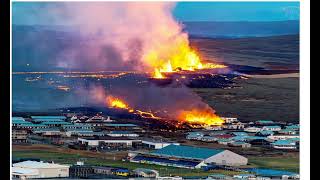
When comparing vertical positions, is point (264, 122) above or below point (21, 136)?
above

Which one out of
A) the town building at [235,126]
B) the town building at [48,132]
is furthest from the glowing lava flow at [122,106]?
the town building at [235,126]

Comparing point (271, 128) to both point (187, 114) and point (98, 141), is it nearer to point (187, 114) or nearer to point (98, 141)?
point (187, 114)

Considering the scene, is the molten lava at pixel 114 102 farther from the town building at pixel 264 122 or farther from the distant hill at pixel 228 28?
the town building at pixel 264 122

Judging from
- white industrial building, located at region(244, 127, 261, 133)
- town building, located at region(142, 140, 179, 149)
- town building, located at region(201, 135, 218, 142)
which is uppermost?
white industrial building, located at region(244, 127, 261, 133)

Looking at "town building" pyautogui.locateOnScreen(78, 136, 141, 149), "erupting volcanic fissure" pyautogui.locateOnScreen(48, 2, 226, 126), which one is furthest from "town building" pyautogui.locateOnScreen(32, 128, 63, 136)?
"erupting volcanic fissure" pyautogui.locateOnScreen(48, 2, 226, 126)

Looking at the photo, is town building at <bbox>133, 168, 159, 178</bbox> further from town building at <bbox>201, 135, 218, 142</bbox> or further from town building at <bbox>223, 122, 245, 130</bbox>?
town building at <bbox>223, 122, 245, 130</bbox>

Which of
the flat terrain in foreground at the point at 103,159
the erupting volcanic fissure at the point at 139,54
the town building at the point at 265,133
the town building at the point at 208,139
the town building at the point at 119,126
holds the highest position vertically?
the erupting volcanic fissure at the point at 139,54

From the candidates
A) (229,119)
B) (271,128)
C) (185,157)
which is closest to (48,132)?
(185,157)
